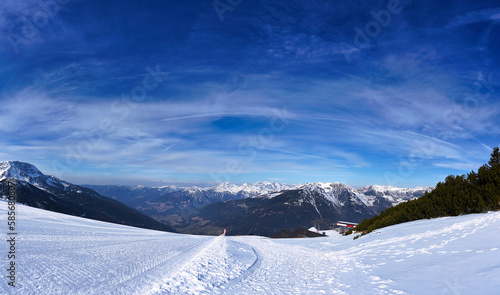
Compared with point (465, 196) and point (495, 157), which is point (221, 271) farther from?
point (495, 157)

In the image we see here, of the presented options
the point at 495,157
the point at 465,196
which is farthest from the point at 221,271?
the point at 495,157

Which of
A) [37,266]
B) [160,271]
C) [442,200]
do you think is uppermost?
[442,200]

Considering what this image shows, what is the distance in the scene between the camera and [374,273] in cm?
917

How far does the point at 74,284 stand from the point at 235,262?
21.2 feet

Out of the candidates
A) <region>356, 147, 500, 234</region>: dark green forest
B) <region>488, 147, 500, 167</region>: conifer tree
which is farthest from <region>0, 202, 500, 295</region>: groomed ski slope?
<region>488, 147, 500, 167</region>: conifer tree

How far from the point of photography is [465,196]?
57.9ft

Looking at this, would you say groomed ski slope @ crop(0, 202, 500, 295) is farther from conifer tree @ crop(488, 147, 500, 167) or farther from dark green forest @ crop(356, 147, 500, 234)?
conifer tree @ crop(488, 147, 500, 167)

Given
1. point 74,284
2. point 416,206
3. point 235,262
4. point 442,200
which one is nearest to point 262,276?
point 235,262

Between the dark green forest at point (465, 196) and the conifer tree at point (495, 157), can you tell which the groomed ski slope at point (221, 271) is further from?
the conifer tree at point (495, 157)

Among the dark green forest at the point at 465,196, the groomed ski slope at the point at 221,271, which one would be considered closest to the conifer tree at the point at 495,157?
the dark green forest at the point at 465,196

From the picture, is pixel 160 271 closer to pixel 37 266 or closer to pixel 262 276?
pixel 37 266

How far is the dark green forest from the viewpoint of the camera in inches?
622

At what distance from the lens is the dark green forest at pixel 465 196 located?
15.8 metres

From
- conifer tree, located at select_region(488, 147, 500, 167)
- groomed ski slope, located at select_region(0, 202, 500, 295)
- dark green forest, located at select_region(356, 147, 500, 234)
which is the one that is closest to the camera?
groomed ski slope, located at select_region(0, 202, 500, 295)
